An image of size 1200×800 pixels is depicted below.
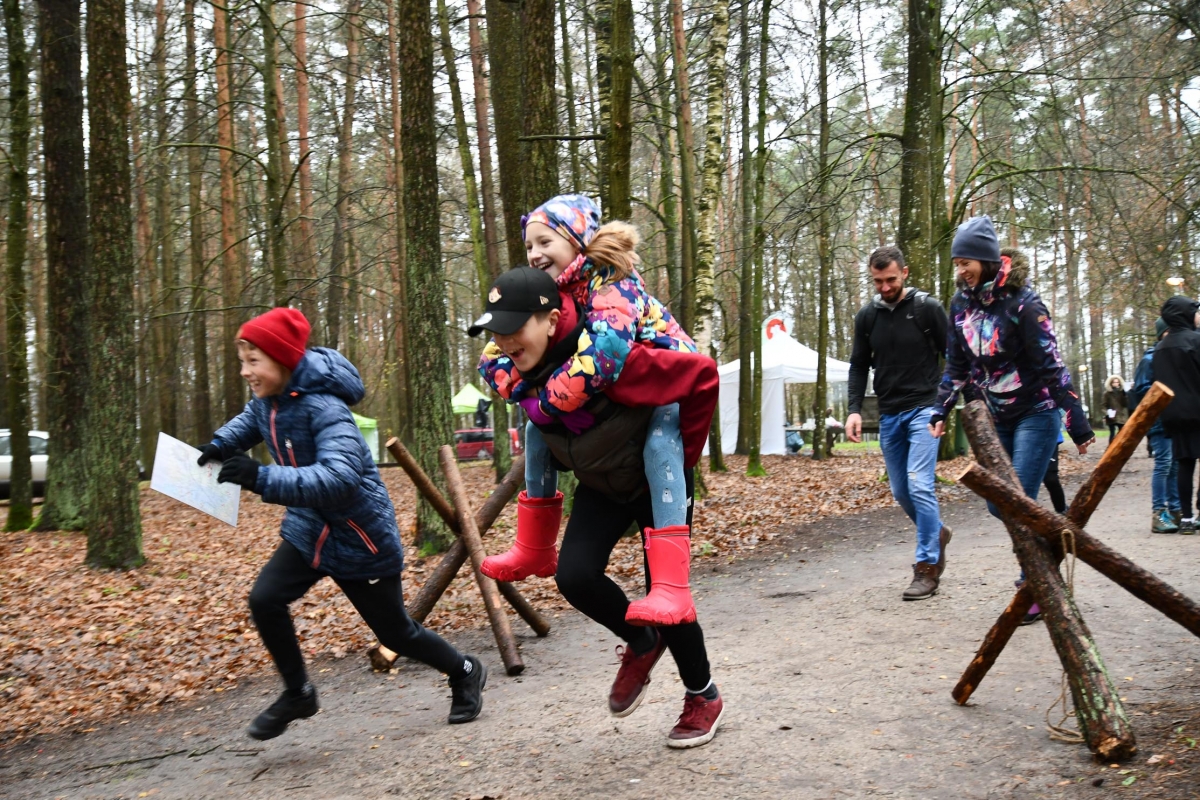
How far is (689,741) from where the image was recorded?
374 centimetres

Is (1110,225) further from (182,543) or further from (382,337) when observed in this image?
(382,337)

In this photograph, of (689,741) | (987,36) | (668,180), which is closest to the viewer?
(689,741)

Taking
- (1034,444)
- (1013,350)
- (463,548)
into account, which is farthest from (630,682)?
(1013,350)

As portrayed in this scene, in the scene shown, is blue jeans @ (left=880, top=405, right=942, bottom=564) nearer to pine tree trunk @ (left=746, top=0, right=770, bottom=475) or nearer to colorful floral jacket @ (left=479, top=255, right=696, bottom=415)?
colorful floral jacket @ (left=479, top=255, right=696, bottom=415)

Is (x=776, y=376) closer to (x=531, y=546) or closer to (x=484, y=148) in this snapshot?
(x=484, y=148)

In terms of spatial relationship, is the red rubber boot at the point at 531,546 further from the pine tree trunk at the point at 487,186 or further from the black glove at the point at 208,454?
the pine tree trunk at the point at 487,186

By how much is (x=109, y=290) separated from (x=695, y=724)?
311 inches

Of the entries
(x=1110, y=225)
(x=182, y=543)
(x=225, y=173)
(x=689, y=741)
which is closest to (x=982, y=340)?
(x=689, y=741)

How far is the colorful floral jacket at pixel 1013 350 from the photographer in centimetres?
515

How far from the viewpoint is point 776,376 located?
A: 25562 mm

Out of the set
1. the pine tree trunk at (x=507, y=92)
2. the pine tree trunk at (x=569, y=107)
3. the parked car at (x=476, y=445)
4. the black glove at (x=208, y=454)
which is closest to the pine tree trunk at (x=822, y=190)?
the pine tree trunk at (x=569, y=107)

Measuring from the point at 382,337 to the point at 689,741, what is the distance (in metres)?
39.9

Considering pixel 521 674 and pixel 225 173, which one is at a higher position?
pixel 225 173

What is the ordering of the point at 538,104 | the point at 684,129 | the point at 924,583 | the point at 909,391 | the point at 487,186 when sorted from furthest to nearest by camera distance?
the point at 487,186 → the point at 684,129 → the point at 538,104 → the point at 924,583 → the point at 909,391
